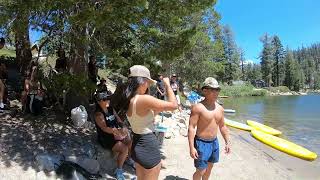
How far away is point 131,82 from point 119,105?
0.32 m

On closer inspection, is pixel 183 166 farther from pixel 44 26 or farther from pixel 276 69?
pixel 276 69

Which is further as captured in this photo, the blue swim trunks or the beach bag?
the beach bag

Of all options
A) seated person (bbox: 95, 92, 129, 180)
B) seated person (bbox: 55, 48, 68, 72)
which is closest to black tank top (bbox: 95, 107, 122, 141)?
seated person (bbox: 95, 92, 129, 180)

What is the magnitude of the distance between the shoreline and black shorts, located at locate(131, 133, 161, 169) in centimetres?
361

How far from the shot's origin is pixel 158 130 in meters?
9.52

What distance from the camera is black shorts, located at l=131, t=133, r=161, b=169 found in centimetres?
454

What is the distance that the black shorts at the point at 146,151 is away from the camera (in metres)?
4.54

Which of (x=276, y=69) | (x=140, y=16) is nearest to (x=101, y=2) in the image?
(x=140, y=16)

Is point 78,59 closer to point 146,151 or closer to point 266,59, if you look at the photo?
point 146,151

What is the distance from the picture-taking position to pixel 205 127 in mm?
6160

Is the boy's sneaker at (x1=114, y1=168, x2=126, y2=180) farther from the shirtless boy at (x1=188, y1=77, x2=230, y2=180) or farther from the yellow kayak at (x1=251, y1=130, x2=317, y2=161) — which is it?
the yellow kayak at (x1=251, y1=130, x2=317, y2=161)

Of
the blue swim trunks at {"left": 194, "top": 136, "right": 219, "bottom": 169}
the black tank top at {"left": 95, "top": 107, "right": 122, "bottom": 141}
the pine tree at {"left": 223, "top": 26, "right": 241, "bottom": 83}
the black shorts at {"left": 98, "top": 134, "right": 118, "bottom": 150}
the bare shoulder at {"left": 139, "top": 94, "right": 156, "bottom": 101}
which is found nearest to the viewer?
the bare shoulder at {"left": 139, "top": 94, "right": 156, "bottom": 101}

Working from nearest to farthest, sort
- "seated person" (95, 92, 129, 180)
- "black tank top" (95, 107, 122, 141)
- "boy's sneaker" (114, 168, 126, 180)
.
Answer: "boy's sneaker" (114, 168, 126, 180)
"seated person" (95, 92, 129, 180)
"black tank top" (95, 107, 122, 141)

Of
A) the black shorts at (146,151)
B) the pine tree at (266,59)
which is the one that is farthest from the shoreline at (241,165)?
the pine tree at (266,59)
